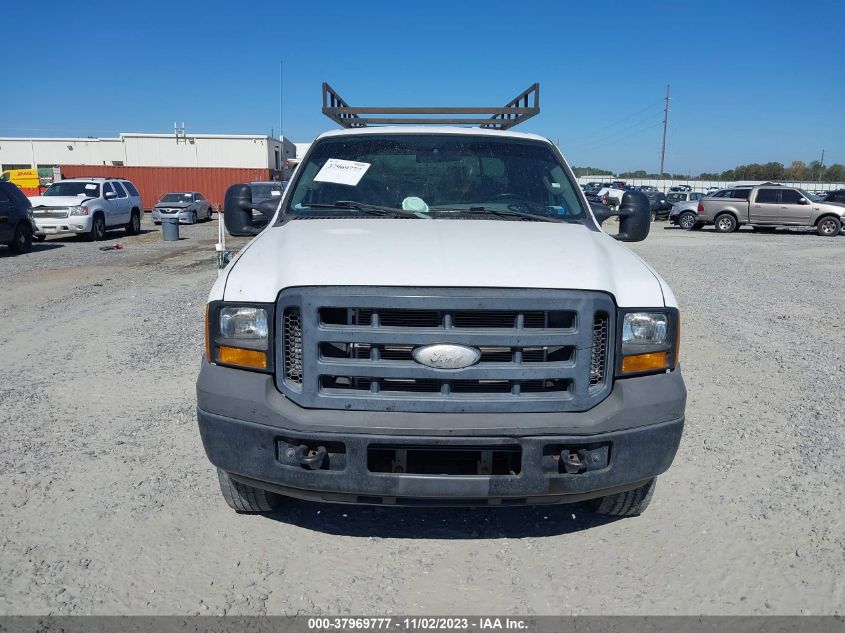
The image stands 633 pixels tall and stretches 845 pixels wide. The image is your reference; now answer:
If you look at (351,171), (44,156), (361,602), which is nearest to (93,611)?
(361,602)

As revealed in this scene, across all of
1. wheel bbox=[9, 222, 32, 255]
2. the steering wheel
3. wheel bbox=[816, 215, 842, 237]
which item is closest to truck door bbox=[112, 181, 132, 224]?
wheel bbox=[9, 222, 32, 255]

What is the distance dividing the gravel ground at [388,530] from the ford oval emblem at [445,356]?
99 centimetres

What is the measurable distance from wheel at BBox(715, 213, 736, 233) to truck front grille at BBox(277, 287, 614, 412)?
26.0 m

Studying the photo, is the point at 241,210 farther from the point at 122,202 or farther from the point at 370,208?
the point at 122,202

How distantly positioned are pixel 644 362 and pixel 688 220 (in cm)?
2727

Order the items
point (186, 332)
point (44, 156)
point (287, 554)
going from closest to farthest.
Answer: point (287, 554) → point (186, 332) → point (44, 156)

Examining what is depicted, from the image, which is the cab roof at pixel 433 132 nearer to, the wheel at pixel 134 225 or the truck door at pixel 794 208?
the wheel at pixel 134 225

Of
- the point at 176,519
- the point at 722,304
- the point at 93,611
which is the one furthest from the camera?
the point at 722,304

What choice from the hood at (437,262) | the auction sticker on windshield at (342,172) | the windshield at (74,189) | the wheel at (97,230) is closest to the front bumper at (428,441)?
the hood at (437,262)

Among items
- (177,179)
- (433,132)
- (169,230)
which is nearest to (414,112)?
(433,132)

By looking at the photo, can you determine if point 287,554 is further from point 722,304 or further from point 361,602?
point 722,304

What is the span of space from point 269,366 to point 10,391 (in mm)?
3743

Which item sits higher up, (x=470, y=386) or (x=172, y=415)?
(x=470, y=386)

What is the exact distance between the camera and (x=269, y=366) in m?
2.81
